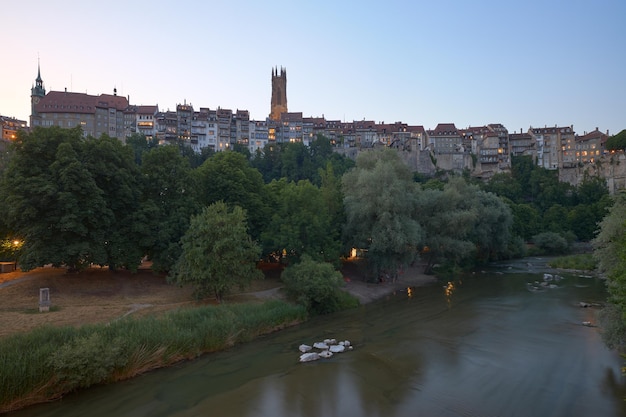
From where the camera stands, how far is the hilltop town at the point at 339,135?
9794cm

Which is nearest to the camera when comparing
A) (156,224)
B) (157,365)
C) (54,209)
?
A: (157,365)

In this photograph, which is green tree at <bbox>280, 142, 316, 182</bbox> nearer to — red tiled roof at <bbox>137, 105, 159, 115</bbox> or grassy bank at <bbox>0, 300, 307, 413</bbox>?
red tiled roof at <bbox>137, 105, 159, 115</bbox>

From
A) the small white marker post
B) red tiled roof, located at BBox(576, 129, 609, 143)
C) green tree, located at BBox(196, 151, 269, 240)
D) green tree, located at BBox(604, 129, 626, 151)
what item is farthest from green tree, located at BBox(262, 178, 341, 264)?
red tiled roof, located at BBox(576, 129, 609, 143)

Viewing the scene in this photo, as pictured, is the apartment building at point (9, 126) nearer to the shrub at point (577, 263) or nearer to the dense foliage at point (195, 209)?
the dense foliage at point (195, 209)

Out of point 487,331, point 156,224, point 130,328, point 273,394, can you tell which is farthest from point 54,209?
point 487,331

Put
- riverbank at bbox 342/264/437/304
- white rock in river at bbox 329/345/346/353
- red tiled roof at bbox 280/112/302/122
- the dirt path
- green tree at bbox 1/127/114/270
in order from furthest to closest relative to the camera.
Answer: red tiled roof at bbox 280/112/302/122 < riverbank at bbox 342/264/437/304 < green tree at bbox 1/127/114/270 < the dirt path < white rock in river at bbox 329/345/346/353

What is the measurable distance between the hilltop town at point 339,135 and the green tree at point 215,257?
259 feet

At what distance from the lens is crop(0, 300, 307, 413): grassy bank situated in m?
15.3

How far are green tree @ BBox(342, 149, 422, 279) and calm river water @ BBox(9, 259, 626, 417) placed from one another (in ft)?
28.0

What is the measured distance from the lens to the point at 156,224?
30.6 m

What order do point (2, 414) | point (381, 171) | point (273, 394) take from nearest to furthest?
point (2, 414)
point (273, 394)
point (381, 171)

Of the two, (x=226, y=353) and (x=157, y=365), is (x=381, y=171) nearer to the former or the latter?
(x=226, y=353)

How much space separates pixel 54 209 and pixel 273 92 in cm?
15134

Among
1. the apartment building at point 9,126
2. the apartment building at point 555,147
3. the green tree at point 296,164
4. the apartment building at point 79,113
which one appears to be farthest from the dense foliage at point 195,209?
the apartment building at point 555,147
